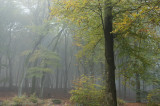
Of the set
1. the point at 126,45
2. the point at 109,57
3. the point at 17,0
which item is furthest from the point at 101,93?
the point at 17,0

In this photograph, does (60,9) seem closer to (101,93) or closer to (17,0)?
(101,93)

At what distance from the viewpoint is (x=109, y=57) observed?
4.92m

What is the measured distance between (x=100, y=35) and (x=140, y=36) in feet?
6.05

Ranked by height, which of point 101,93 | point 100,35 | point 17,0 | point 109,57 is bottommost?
point 101,93

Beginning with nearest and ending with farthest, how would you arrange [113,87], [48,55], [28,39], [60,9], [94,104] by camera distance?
[113,87]
[60,9]
[94,104]
[48,55]
[28,39]

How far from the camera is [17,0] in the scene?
20703 millimetres

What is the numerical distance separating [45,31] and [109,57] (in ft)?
40.2

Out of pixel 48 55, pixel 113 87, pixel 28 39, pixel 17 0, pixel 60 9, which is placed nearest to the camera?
pixel 113 87

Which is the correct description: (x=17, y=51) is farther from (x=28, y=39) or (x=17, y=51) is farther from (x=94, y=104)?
(x=94, y=104)

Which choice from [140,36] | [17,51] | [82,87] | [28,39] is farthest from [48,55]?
[17,51]

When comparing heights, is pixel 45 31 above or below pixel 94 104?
above

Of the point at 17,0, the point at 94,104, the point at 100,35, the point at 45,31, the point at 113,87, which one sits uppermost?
the point at 17,0

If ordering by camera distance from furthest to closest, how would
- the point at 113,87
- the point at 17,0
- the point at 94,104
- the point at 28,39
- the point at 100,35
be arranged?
the point at 28,39, the point at 17,0, the point at 100,35, the point at 94,104, the point at 113,87

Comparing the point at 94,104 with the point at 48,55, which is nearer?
the point at 94,104
